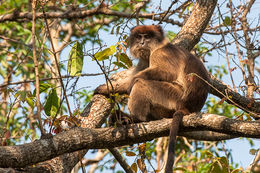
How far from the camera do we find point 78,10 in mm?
7113

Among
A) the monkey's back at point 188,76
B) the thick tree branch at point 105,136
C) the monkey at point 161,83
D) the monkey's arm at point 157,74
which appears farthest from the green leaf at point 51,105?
the monkey's back at point 188,76

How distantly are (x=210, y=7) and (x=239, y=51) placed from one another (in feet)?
2.95

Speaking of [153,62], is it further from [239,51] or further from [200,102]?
[239,51]

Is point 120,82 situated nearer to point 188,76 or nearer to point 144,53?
point 144,53

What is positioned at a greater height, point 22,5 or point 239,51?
point 22,5

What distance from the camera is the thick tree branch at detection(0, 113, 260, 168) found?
3164 mm

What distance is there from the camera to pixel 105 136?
12.3ft

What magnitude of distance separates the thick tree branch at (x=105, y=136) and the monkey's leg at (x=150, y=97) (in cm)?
77

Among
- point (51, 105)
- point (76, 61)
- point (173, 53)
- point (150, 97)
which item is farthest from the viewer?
point (173, 53)

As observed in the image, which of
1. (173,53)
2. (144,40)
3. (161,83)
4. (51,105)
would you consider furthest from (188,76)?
(51,105)

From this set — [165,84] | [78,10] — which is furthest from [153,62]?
[78,10]

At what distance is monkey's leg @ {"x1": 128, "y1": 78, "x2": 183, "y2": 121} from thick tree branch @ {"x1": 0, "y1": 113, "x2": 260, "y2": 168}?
766 mm

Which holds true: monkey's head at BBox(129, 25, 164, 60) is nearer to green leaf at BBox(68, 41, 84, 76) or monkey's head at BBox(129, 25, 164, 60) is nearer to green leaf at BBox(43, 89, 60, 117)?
green leaf at BBox(68, 41, 84, 76)

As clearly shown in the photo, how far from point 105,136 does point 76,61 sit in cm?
93
